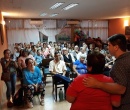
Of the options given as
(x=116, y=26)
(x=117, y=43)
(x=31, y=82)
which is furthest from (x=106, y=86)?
(x=116, y=26)

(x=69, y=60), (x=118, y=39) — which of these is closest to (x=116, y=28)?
(x=69, y=60)

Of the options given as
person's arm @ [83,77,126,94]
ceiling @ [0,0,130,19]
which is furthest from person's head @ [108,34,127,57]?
ceiling @ [0,0,130,19]

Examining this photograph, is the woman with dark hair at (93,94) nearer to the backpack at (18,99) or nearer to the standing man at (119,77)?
the standing man at (119,77)

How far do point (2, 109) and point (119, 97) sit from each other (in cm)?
326

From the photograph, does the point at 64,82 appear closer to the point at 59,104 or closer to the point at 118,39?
the point at 59,104

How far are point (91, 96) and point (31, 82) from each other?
2.96m

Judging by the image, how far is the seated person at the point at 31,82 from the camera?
399 cm

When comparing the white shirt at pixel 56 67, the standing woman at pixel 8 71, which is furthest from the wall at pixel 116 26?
the standing woman at pixel 8 71

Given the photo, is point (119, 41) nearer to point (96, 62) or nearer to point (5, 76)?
point (96, 62)

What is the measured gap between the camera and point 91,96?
1275 mm

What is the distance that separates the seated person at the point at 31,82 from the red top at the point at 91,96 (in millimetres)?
2831

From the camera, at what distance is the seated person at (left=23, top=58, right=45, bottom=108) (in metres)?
3.99

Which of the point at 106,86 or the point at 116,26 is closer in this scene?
the point at 106,86

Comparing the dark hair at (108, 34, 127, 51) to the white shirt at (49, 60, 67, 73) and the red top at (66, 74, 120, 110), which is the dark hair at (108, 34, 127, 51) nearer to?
the red top at (66, 74, 120, 110)
